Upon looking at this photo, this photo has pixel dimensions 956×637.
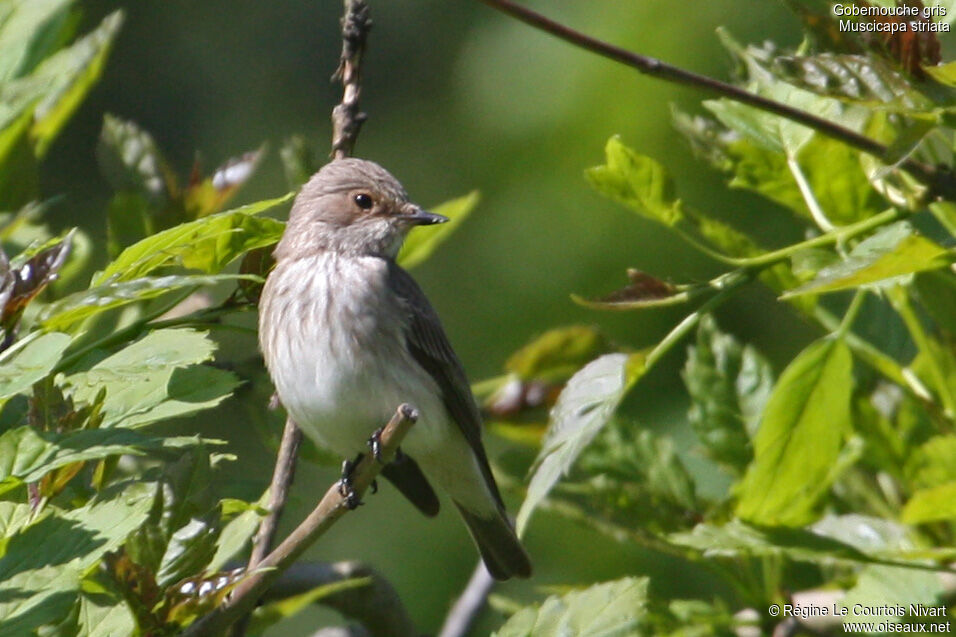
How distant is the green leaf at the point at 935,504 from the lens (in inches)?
81.2

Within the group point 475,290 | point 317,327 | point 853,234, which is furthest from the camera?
point 475,290

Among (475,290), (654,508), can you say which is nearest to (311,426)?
(654,508)

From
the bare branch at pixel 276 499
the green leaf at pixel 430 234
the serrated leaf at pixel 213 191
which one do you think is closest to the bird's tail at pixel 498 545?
the green leaf at pixel 430 234

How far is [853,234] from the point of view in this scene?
2102 millimetres

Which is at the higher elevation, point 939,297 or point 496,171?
point 939,297

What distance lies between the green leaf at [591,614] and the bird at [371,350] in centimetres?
101

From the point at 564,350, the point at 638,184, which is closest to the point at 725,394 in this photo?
the point at 564,350

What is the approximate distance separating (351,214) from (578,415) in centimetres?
189

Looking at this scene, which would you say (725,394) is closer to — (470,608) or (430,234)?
(430,234)

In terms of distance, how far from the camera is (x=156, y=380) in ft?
6.36

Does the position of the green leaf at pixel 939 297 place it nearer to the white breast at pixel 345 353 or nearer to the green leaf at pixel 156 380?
the green leaf at pixel 156 380

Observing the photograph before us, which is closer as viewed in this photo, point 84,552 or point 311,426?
point 84,552

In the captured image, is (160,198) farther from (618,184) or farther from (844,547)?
(844,547)

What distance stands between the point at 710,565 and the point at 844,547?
1.22 ft
